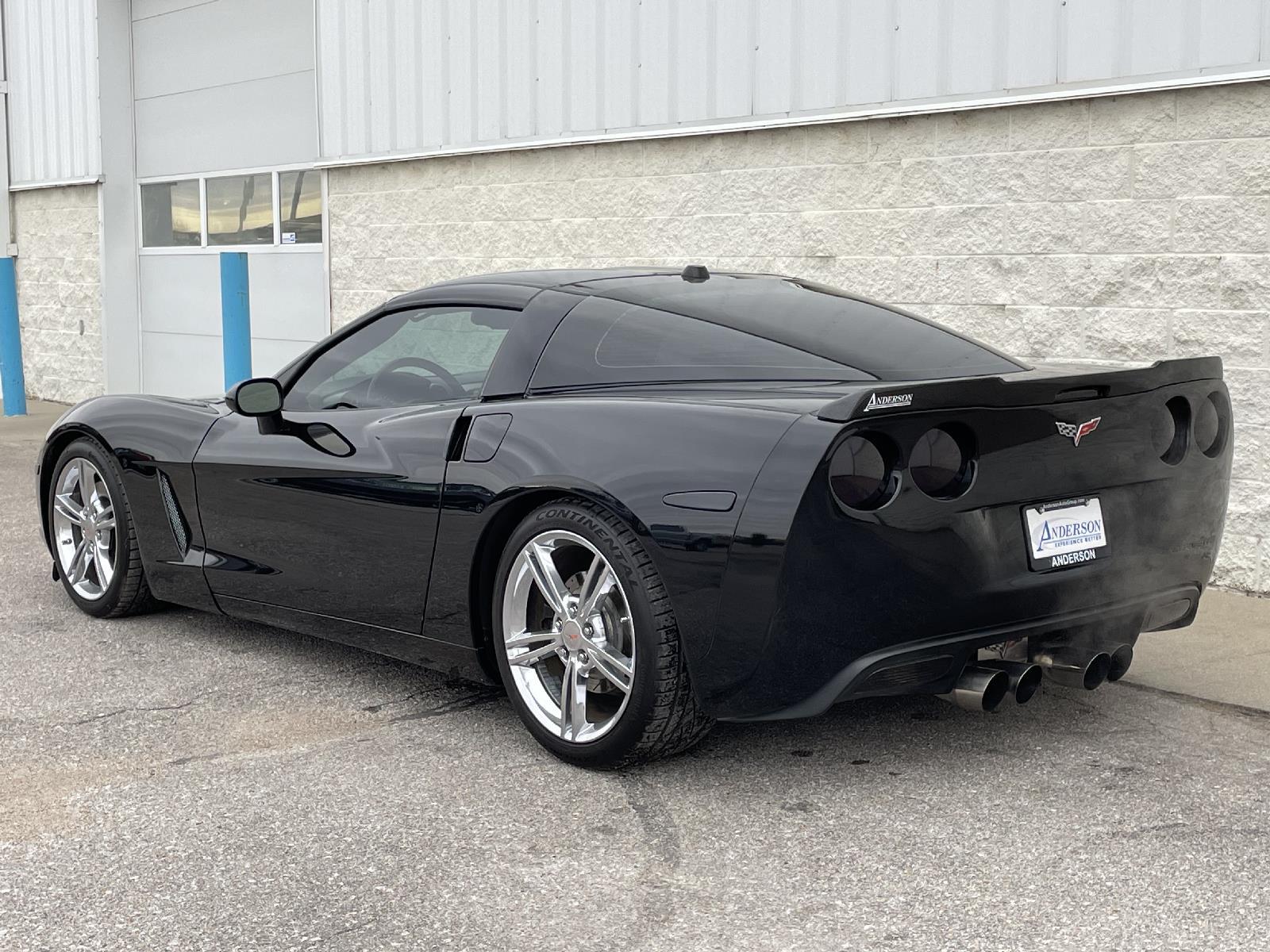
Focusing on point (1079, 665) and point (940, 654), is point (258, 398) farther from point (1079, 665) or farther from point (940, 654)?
point (1079, 665)

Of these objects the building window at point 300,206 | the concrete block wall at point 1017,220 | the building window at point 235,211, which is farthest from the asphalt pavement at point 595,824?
A: the building window at point 235,211

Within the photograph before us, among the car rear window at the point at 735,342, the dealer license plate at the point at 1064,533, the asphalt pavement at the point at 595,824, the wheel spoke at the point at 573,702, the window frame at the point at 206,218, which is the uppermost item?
the window frame at the point at 206,218

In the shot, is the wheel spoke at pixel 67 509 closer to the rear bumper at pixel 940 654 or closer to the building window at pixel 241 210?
the rear bumper at pixel 940 654

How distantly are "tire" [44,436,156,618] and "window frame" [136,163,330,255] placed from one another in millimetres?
5541

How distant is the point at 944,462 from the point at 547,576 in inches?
41.8

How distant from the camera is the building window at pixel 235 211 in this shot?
11.8m

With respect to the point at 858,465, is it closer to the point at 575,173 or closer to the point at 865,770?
the point at 865,770

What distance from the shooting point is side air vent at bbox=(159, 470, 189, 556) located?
17.1ft

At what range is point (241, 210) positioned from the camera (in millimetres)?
12719

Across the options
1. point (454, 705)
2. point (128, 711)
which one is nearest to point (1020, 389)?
point (454, 705)

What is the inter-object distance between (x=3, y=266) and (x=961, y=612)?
1195cm

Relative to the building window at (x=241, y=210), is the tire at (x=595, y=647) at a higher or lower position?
lower

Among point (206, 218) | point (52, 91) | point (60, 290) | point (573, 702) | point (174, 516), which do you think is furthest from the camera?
point (60, 290)

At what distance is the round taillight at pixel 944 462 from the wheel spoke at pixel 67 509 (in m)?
3.48
